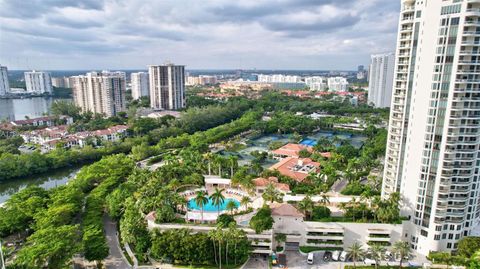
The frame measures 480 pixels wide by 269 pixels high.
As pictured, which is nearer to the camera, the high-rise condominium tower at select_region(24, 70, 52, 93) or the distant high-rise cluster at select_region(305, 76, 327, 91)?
the high-rise condominium tower at select_region(24, 70, 52, 93)

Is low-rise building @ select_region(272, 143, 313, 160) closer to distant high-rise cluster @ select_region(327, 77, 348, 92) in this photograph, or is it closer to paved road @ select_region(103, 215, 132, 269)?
paved road @ select_region(103, 215, 132, 269)

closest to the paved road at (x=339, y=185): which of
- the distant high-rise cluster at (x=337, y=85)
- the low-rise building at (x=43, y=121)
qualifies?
the low-rise building at (x=43, y=121)

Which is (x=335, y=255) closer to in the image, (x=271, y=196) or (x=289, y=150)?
(x=271, y=196)

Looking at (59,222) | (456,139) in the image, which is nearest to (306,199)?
(456,139)

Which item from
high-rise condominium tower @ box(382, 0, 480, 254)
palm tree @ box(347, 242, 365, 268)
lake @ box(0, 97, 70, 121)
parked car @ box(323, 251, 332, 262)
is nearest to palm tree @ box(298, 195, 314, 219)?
parked car @ box(323, 251, 332, 262)

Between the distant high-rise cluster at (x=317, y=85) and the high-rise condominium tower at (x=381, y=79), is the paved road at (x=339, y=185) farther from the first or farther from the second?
the distant high-rise cluster at (x=317, y=85)

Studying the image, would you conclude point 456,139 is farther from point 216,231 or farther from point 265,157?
point 265,157
